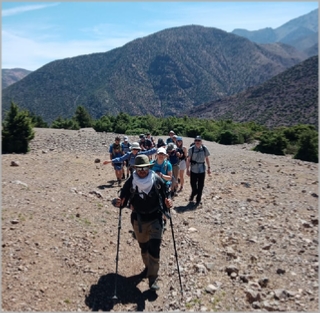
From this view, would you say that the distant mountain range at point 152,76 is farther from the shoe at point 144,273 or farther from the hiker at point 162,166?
the shoe at point 144,273

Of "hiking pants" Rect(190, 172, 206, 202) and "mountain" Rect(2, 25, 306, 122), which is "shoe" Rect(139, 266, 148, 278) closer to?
"hiking pants" Rect(190, 172, 206, 202)

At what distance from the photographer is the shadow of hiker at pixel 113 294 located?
5578 millimetres

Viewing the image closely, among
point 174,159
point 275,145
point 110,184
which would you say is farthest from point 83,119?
point 174,159

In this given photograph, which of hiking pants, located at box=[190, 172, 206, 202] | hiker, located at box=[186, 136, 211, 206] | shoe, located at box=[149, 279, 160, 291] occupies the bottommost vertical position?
shoe, located at box=[149, 279, 160, 291]

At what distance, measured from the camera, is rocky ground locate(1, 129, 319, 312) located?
5.55 m

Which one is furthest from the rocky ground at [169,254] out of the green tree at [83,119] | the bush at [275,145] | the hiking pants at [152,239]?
the green tree at [83,119]

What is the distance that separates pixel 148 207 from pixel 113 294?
1.59 m

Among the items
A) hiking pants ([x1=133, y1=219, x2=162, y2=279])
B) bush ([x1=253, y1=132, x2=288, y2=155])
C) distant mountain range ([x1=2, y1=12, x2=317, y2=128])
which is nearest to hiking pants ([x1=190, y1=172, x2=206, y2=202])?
hiking pants ([x1=133, y1=219, x2=162, y2=279])

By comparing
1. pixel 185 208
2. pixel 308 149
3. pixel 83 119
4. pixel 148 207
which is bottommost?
pixel 83 119

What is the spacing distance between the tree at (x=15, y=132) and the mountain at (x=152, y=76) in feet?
324

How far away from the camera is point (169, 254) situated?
7.32 m

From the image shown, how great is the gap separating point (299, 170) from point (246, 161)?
299 centimetres

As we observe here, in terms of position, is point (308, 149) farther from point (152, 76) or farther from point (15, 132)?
point (152, 76)

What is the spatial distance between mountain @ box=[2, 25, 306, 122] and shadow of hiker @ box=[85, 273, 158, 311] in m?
115
